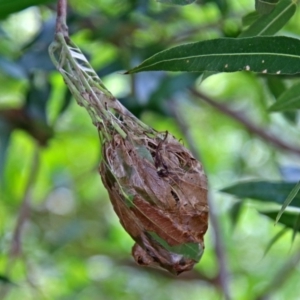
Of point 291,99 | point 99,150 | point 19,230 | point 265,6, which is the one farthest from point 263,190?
point 19,230

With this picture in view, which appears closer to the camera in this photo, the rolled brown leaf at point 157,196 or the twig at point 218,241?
the rolled brown leaf at point 157,196

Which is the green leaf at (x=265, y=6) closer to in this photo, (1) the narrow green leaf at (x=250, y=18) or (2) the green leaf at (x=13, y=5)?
(1) the narrow green leaf at (x=250, y=18)

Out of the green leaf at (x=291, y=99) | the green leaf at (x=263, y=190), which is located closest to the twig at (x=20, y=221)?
the green leaf at (x=263, y=190)

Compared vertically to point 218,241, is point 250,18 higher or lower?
higher

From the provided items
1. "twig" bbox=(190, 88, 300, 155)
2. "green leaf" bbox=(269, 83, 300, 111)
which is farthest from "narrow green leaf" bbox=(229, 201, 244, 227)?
"green leaf" bbox=(269, 83, 300, 111)

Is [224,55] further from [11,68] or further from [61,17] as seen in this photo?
[11,68]
